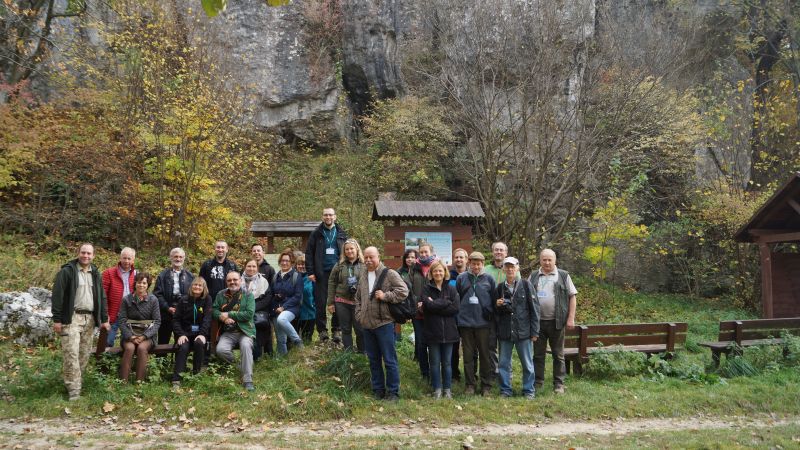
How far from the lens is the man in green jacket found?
22.5ft

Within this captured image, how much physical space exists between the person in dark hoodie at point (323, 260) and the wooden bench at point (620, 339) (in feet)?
11.2

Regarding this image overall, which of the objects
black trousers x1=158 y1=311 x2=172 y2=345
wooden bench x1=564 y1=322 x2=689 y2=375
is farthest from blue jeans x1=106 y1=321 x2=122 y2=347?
wooden bench x1=564 y1=322 x2=689 y2=375

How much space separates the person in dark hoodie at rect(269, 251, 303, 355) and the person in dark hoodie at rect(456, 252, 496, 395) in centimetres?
219

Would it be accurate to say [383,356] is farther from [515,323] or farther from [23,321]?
[23,321]

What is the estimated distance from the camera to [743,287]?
52.7 ft

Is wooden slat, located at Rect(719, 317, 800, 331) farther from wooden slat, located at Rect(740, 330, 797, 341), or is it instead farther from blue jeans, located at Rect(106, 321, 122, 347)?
blue jeans, located at Rect(106, 321, 122, 347)

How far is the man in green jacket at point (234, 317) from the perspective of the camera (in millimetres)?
6855

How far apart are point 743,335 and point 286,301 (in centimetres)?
705

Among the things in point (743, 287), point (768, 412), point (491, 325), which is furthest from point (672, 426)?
point (743, 287)

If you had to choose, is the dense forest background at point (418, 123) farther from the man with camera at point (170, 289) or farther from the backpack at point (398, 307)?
the backpack at point (398, 307)

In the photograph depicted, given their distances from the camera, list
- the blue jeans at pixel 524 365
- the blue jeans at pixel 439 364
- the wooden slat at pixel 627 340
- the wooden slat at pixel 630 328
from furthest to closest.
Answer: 1. the wooden slat at pixel 627 340
2. the wooden slat at pixel 630 328
3. the blue jeans at pixel 524 365
4. the blue jeans at pixel 439 364

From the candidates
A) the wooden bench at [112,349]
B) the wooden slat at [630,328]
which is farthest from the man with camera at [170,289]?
the wooden slat at [630,328]

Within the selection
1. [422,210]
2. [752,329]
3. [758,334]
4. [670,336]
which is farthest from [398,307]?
[758,334]

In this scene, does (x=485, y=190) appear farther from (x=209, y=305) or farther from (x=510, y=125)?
(x=209, y=305)
